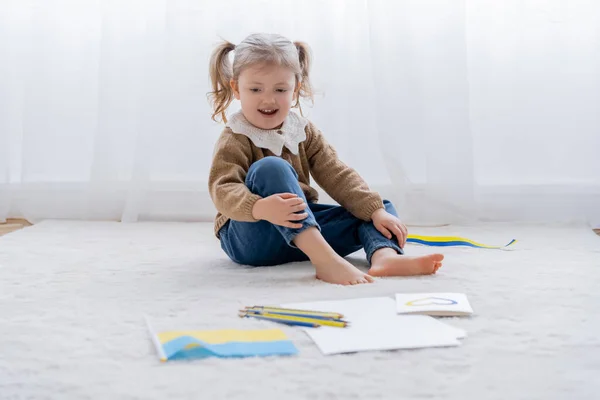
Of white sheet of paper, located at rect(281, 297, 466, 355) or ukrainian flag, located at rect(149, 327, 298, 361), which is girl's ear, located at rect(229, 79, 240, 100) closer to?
white sheet of paper, located at rect(281, 297, 466, 355)

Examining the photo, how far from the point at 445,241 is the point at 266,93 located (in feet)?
1.88

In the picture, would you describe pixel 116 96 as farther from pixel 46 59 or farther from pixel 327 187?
pixel 327 187

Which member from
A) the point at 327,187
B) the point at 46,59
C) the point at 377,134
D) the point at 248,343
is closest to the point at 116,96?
the point at 46,59

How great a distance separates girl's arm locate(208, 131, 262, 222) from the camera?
1.34 metres

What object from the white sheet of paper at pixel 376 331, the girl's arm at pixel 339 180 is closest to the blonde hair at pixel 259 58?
the girl's arm at pixel 339 180

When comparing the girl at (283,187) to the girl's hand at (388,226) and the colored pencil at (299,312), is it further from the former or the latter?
the colored pencil at (299,312)

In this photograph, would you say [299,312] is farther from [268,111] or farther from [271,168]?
[268,111]

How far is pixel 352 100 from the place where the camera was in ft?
7.20

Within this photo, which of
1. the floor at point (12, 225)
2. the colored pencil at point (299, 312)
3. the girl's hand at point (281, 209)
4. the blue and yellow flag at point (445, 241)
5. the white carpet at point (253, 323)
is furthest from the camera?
the floor at point (12, 225)

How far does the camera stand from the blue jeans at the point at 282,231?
1.36 m

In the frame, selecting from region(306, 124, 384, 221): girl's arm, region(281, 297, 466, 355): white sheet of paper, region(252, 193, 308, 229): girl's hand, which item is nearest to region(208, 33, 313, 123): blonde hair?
region(306, 124, 384, 221): girl's arm

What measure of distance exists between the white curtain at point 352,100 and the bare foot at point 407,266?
76cm

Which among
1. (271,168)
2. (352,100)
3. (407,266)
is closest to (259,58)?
(271,168)

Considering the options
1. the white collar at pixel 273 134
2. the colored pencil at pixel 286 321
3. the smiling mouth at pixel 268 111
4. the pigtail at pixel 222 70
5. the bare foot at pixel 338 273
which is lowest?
the colored pencil at pixel 286 321
